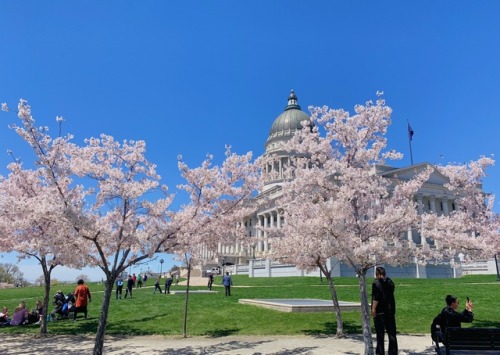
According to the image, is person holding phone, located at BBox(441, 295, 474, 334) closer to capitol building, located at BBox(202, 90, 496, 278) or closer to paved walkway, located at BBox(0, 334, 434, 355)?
paved walkway, located at BBox(0, 334, 434, 355)

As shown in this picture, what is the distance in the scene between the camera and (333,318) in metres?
18.6

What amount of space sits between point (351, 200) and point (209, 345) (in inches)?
278

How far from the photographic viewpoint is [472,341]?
8.58 meters

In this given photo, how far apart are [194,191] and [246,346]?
5556 millimetres

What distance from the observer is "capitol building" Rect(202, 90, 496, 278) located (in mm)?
41094

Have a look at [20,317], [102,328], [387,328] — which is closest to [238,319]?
[102,328]

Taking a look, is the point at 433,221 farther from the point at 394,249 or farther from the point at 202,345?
the point at 202,345

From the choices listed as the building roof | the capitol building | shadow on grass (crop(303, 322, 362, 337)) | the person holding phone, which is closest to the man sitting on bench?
the person holding phone

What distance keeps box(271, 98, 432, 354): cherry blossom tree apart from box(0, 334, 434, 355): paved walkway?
1.84 metres

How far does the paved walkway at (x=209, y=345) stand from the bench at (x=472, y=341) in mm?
3636

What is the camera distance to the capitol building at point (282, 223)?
41094 millimetres

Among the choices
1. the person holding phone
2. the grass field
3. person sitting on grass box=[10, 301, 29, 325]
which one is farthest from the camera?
person sitting on grass box=[10, 301, 29, 325]

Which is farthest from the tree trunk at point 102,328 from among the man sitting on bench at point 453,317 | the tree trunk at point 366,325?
the man sitting on bench at point 453,317

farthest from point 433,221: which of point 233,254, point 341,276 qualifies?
point 233,254
